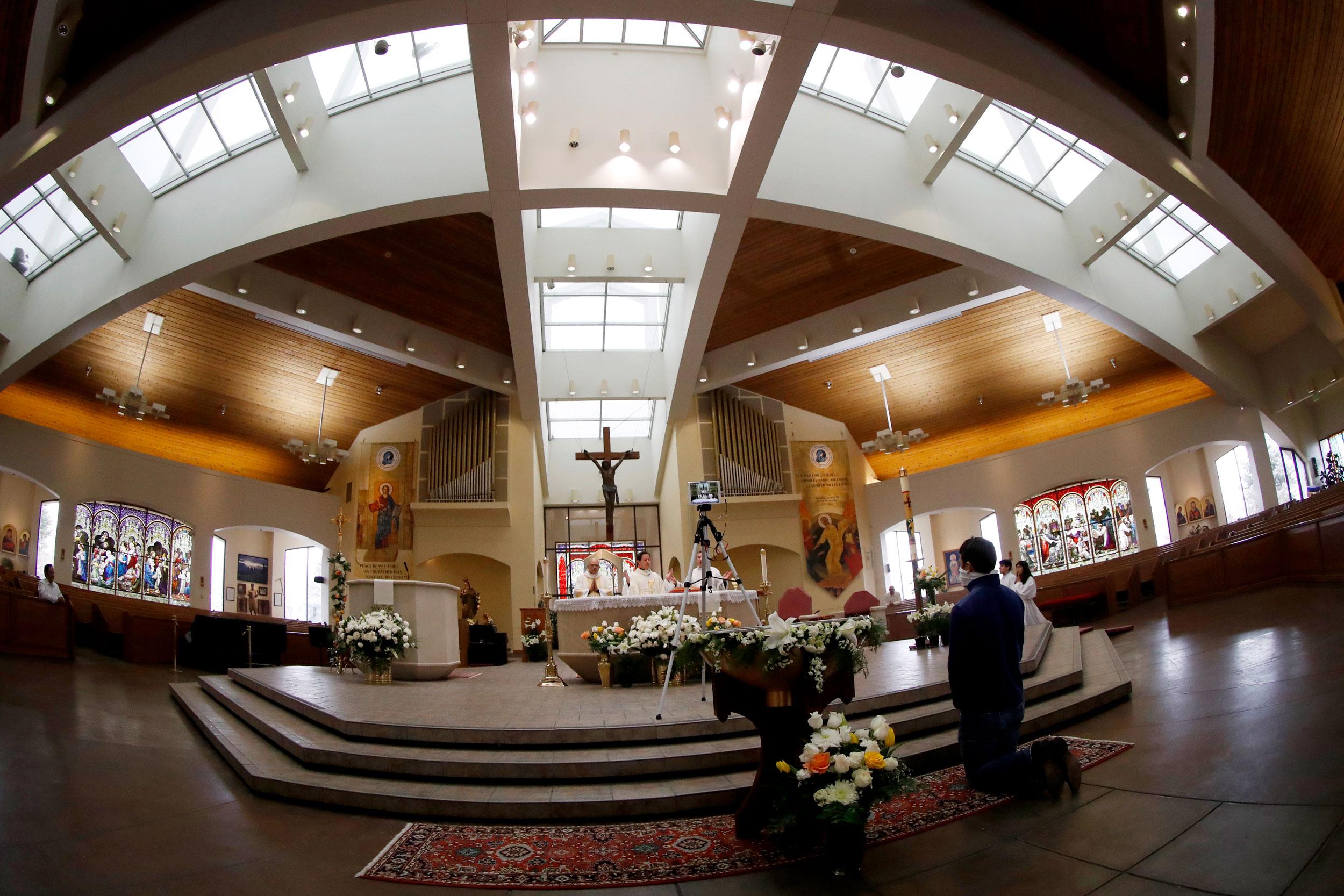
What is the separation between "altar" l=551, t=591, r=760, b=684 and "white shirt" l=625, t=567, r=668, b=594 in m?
0.52

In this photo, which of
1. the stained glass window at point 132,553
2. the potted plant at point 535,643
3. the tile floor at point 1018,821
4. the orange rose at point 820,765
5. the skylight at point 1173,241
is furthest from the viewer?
the stained glass window at point 132,553

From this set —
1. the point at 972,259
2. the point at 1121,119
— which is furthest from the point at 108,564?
the point at 1121,119

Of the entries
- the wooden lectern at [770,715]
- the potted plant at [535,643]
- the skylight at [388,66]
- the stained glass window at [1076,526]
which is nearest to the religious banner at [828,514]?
the stained glass window at [1076,526]

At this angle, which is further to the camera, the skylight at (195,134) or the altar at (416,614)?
the skylight at (195,134)

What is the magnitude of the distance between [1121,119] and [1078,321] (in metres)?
7.06

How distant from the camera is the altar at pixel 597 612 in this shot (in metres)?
7.62

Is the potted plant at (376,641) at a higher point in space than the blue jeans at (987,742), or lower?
higher

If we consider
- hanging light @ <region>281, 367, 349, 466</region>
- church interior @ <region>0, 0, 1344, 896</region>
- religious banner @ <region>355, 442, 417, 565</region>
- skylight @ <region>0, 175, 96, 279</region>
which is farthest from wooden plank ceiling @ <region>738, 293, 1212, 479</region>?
skylight @ <region>0, 175, 96, 279</region>

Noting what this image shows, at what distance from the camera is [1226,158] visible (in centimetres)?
891

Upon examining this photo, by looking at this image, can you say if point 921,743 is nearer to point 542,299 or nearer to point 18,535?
point 542,299

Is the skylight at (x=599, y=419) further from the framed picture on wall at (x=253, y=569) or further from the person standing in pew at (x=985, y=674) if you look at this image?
the person standing in pew at (x=985, y=674)

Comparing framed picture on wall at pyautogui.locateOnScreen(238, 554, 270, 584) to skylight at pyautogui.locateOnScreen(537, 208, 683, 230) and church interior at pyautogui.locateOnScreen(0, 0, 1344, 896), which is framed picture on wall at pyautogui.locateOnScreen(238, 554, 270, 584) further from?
skylight at pyautogui.locateOnScreen(537, 208, 683, 230)

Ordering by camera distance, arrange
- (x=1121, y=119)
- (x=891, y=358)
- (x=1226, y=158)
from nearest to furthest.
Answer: (x=1121, y=119), (x=1226, y=158), (x=891, y=358)

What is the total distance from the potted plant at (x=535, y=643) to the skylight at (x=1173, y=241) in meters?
10.8
